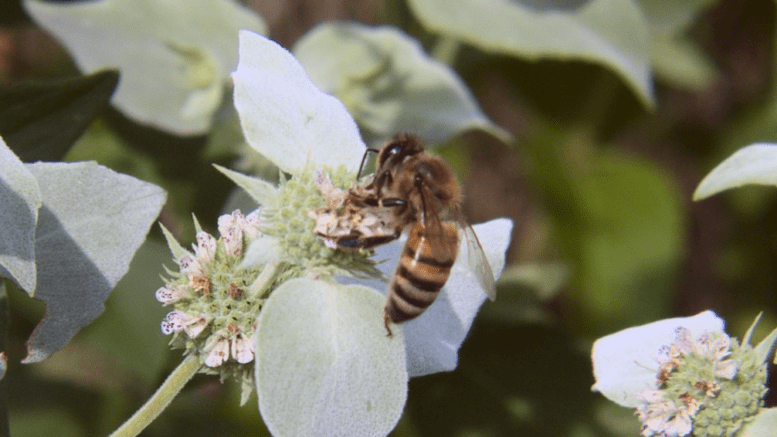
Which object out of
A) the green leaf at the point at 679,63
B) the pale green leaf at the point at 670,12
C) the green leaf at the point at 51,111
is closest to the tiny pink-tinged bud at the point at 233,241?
the green leaf at the point at 51,111

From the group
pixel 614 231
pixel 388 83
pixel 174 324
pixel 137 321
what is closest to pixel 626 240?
pixel 614 231

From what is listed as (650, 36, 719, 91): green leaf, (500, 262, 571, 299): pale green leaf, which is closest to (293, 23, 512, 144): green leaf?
(500, 262, 571, 299): pale green leaf

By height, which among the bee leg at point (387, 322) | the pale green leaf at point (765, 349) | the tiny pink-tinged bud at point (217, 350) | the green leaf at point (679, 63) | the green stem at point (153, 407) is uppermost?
the pale green leaf at point (765, 349)

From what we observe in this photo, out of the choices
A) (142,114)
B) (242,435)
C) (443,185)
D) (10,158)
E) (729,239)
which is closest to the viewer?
(10,158)

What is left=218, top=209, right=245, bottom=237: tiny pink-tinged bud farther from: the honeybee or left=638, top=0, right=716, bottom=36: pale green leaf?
left=638, top=0, right=716, bottom=36: pale green leaf

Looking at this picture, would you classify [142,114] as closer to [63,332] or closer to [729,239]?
[63,332]

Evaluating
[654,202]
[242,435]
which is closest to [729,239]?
[654,202]

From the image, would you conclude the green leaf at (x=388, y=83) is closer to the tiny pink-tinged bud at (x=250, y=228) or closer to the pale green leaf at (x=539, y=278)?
the pale green leaf at (x=539, y=278)
